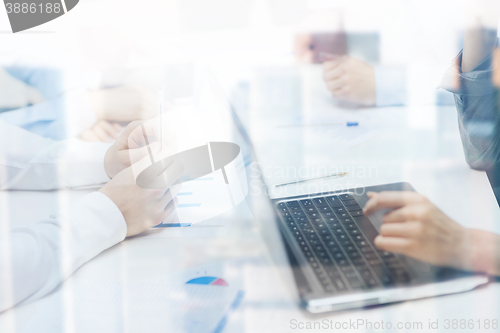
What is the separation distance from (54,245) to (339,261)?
32 centimetres

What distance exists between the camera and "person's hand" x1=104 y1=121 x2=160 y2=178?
53 centimetres

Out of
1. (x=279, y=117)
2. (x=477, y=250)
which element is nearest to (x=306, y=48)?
(x=279, y=117)

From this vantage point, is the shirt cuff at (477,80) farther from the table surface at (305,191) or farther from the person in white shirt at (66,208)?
the person in white shirt at (66,208)

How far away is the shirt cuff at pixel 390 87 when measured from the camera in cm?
81

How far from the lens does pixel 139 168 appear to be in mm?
508

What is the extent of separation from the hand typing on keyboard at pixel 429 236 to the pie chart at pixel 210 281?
6.5 inches

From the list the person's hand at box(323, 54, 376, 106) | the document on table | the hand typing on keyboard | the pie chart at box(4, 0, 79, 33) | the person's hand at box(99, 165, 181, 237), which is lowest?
the document on table

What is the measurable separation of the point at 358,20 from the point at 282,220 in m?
0.88

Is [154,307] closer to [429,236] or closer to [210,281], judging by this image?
[210,281]

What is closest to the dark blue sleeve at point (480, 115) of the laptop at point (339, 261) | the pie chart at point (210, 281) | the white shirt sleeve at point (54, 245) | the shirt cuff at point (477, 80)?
the shirt cuff at point (477, 80)

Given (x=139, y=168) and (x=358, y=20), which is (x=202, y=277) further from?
(x=358, y=20)

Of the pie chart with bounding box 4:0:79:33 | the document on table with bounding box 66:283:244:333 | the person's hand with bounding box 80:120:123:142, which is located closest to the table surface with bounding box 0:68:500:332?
the document on table with bounding box 66:283:244:333

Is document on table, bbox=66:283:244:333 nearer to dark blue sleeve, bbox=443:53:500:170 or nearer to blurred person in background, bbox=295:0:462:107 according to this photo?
dark blue sleeve, bbox=443:53:500:170

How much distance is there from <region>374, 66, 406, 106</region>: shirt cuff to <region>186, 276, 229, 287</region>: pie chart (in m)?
0.61
